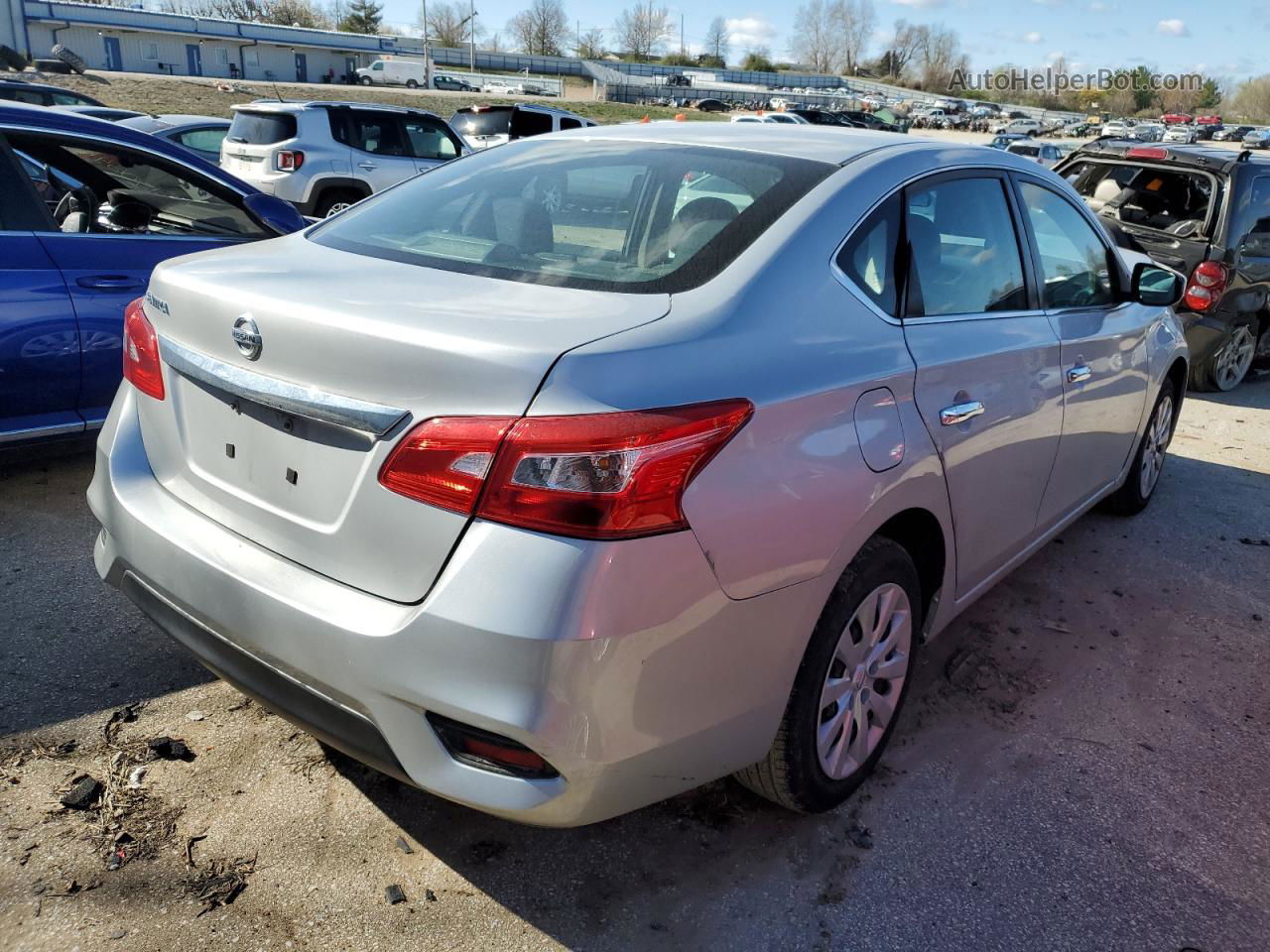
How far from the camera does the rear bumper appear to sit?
1811 mm

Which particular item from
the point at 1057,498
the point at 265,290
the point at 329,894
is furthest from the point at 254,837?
the point at 1057,498

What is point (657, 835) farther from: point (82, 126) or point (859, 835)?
point (82, 126)

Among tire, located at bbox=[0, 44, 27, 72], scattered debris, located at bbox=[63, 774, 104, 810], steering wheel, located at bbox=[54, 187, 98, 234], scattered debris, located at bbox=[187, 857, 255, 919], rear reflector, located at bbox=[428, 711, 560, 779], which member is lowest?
scattered debris, located at bbox=[187, 857, 255, 919]

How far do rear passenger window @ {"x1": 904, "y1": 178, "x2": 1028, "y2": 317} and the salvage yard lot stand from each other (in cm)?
131

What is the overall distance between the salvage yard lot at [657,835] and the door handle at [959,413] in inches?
40.4

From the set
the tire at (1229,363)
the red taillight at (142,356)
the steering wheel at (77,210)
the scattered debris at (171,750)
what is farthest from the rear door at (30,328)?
the tire at (1229,363)

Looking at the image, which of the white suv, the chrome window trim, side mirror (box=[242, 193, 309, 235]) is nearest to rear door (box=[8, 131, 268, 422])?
side mirror (box=[242, 193, 309, 235])

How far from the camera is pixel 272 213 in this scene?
466 centimetres

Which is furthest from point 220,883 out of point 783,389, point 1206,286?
point 1206,286

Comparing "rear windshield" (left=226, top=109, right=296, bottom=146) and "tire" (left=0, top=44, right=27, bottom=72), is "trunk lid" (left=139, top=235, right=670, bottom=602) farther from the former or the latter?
"tire" (left=0, top=44, right=27, bottom=72)

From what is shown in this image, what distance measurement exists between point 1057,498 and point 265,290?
2826mm

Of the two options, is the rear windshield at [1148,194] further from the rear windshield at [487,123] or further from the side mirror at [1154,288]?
the rear windshield at [487,123]

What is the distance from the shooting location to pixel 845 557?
2.31 meters

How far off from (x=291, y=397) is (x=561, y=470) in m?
0.62
